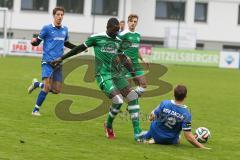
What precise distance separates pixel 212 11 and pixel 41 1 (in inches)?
748

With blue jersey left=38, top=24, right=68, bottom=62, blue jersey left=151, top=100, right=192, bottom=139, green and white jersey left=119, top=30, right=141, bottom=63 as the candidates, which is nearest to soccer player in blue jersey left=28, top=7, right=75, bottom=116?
blue jersey left=38, top=24, right=68, bottom=62

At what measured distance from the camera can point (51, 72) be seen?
15406mm

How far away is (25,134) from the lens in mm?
11703

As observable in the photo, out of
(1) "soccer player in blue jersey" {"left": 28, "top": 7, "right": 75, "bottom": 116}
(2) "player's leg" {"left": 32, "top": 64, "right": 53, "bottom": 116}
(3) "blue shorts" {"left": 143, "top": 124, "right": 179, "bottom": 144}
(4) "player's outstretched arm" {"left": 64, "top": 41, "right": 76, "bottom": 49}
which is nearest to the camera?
(3) "blue shorts" {"left": 143, "top": 124, "right": 179, "bottom": 144}

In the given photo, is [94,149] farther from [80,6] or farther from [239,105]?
[80,6]

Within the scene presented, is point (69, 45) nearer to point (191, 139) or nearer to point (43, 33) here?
point (43, 33)

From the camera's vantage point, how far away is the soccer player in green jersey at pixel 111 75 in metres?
11.7

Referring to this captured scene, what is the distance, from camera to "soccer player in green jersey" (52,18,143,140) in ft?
38.5

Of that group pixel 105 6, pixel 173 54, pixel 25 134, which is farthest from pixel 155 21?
pixel 25 134

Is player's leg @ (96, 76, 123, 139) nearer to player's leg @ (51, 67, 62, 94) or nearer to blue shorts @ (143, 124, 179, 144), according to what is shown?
blue shorts @ (143, 124, 179, 144)

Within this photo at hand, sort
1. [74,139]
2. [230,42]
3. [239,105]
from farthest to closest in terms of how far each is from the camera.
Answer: [230,42] → [239,105] → [74,139]

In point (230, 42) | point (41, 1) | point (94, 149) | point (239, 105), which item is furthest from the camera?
point (230, 42)

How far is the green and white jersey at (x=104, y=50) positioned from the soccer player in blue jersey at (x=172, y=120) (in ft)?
4.36

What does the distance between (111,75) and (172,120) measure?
155cm
